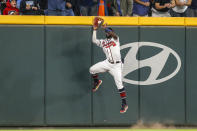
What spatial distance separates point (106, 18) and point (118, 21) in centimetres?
31

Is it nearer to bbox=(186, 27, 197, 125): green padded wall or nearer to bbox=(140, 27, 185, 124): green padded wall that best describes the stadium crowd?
bbox=(140, 27, 185, 124): green padded wall

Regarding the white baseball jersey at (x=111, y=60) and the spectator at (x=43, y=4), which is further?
the spectator at (x=43, y=4)

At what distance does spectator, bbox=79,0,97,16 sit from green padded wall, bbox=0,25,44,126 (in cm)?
119

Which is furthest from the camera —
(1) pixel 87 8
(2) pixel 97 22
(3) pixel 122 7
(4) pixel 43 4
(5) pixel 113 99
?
(4) pixel 43 4

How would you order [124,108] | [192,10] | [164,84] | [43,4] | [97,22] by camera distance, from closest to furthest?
1. [97,22]
2. [124,108]
3. [164,84]
4. [43,4]
5. [192,10]

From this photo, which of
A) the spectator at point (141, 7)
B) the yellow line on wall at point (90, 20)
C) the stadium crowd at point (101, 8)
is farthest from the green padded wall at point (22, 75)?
the spectator at point (141, 7)

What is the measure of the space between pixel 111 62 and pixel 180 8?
251 centimetres

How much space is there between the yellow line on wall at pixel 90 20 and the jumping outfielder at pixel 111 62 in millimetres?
652

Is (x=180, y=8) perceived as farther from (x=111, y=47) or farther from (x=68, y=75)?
(x=68, y=75)

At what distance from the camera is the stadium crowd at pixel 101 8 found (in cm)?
1280

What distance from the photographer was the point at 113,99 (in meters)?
12.9

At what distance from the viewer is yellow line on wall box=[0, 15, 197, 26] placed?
12.6 metres

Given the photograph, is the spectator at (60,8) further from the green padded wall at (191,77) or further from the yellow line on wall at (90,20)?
the green padded wall at (191,77)

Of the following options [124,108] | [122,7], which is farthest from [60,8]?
[124,108]
